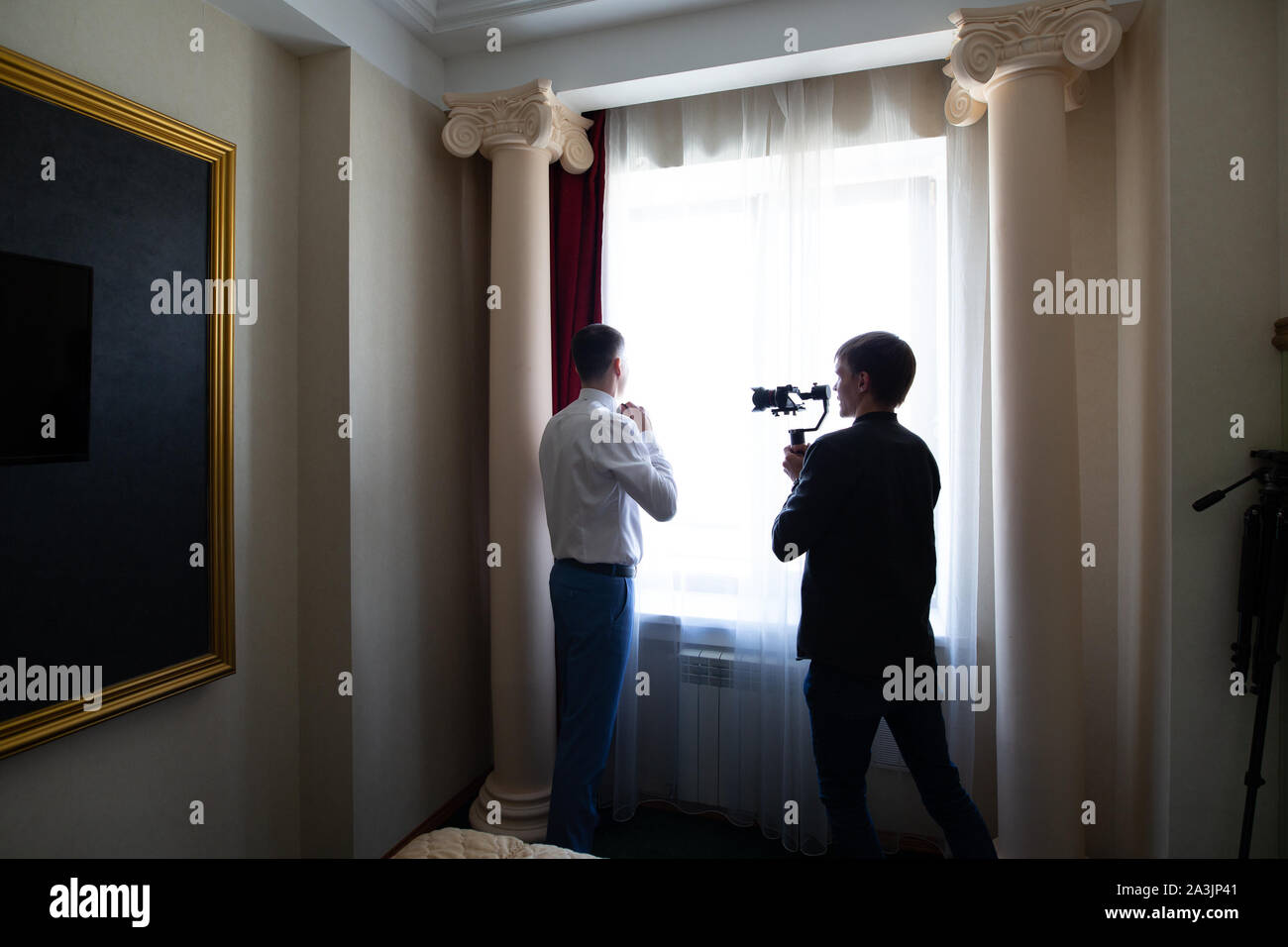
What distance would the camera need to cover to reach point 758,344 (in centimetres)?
244

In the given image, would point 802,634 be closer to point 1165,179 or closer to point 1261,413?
point 1261,413

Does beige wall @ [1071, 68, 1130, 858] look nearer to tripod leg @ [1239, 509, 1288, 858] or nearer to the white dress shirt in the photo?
tripod leg @ [1239, 509, 1288, 858]

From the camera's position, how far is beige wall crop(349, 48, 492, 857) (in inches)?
85.7

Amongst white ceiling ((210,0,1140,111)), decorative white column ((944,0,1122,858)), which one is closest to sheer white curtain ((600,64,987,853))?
white ceiling ((210,0,1140,111))

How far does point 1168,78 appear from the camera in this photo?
178cm

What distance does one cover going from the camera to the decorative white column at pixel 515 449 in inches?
96.5

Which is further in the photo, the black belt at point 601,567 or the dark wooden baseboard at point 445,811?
the dark wooden baseboard at point 445,811

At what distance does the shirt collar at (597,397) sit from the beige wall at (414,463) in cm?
66

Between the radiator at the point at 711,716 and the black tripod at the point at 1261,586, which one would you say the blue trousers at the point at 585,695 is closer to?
the radiator at the point at 711,716

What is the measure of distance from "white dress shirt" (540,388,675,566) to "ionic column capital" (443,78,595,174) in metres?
1.02

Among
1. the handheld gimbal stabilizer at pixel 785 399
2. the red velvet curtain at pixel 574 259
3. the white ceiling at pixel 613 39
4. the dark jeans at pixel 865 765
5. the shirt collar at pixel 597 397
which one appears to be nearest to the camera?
the dark jeans at pixel 865 765

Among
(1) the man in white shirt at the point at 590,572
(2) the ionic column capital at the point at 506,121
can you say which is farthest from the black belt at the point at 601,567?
(2) the ionic column capital at the point at 506,121

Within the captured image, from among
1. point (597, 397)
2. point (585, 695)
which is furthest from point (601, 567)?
point (597, 397)

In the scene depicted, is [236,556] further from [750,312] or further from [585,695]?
[750,312]
